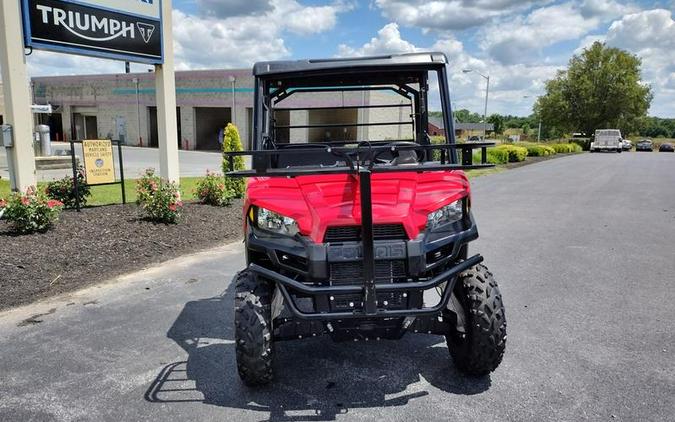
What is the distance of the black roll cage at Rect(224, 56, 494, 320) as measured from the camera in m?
2.78

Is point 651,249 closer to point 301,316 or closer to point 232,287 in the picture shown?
point 232,287

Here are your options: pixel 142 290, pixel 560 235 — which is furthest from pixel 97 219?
pixel 560 235

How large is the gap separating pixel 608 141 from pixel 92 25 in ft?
157

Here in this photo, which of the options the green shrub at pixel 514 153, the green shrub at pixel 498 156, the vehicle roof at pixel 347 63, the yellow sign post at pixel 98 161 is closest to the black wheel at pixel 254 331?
the vehicle roof at pixel 347 63

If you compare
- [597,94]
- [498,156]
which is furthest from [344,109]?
[597,94]

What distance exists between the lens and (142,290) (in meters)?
5.22

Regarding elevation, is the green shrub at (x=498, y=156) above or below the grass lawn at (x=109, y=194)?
above

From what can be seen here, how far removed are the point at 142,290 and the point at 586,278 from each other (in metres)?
5.00

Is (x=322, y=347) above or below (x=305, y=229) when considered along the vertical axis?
below

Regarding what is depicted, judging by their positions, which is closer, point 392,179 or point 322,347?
point 392,179

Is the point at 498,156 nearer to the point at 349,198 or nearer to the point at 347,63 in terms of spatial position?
the point at 347,63

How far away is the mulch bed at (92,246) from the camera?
5.21 meters

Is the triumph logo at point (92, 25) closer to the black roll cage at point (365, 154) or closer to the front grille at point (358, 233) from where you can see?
the black roll cage at point (365, 154)

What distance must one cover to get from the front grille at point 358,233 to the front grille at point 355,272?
0.46 feet
